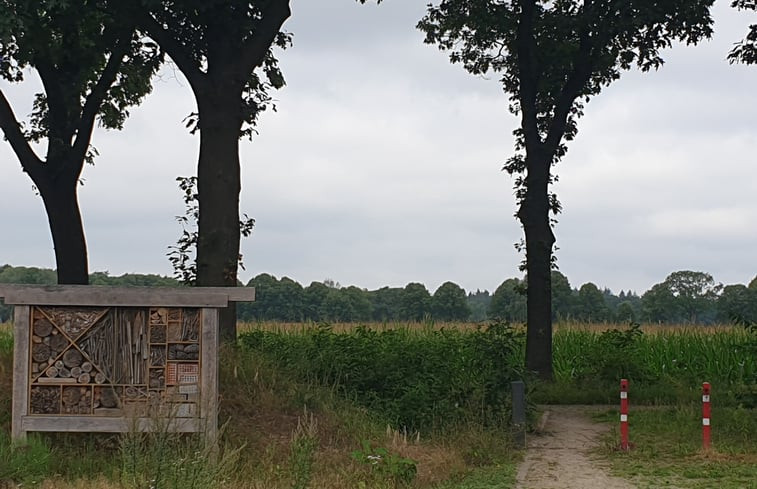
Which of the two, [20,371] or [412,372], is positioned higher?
[20,371]

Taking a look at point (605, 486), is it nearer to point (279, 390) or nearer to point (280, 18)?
point (279, 390)

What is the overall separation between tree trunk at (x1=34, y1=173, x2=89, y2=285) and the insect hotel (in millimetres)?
8004

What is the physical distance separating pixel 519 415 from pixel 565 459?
3.74 ft

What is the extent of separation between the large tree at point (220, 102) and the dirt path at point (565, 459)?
5.47m

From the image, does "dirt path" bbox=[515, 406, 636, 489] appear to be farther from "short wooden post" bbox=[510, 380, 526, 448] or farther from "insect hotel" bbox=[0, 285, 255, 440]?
"insect hotel" bbox=[0, 285, 255, 440]

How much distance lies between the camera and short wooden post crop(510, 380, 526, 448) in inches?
570

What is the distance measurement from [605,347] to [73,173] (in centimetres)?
1249

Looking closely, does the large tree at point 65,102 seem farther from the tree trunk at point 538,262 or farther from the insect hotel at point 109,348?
the tree trunk at point 538,262

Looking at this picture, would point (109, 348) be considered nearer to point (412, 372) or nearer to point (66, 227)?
point (412, 372)

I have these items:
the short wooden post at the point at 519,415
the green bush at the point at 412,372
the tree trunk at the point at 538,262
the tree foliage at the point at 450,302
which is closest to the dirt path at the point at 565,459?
the short wooden post at the point at 519,415

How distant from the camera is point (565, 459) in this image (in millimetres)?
13602

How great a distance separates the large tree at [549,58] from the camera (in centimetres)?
2219

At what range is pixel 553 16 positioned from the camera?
23.2 m

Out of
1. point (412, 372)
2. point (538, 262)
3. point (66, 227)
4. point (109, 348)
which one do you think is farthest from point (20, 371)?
point (538, 262)
